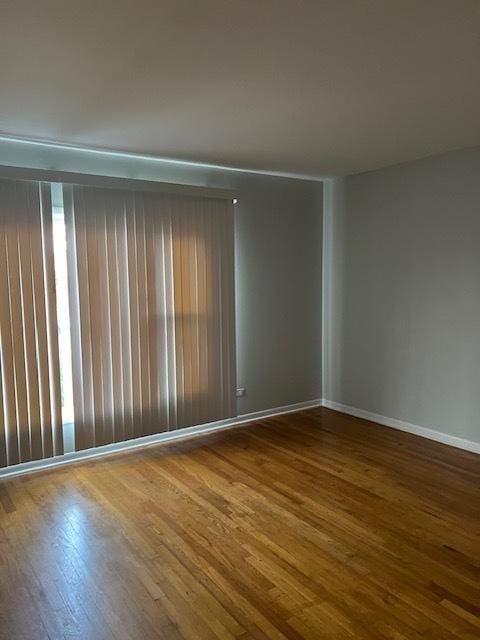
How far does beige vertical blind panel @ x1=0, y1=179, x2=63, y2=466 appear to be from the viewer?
11.4 ft

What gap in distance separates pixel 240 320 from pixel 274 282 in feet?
1.84

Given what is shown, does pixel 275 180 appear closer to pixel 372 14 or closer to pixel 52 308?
pixel 52 308

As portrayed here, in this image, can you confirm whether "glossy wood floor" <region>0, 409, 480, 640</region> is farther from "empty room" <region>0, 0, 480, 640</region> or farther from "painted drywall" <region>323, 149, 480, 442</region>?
"painted drywall" <region>323, 149, 480, 442</region>

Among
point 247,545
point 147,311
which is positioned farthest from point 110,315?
point 247,545

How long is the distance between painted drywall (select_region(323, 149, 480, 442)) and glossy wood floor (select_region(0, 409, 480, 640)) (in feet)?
1.94

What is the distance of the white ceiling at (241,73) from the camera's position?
1806 millimetres

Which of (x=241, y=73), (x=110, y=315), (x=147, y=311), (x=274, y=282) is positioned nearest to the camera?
(x=241, y=73)

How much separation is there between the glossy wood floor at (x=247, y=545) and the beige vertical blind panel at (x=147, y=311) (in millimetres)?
422

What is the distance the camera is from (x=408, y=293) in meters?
4.50

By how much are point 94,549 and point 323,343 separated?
3.40 meters

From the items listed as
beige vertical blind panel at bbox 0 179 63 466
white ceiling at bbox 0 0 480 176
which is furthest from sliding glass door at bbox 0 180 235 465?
white ceiling at bbox 0 0 480 176

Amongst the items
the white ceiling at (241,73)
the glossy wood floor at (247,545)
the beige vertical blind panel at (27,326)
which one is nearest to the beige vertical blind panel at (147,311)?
the beige vertical blind panel at (27,326)

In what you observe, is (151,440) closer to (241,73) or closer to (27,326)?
(27,326)

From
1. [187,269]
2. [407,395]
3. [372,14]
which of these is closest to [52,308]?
[187,269]
